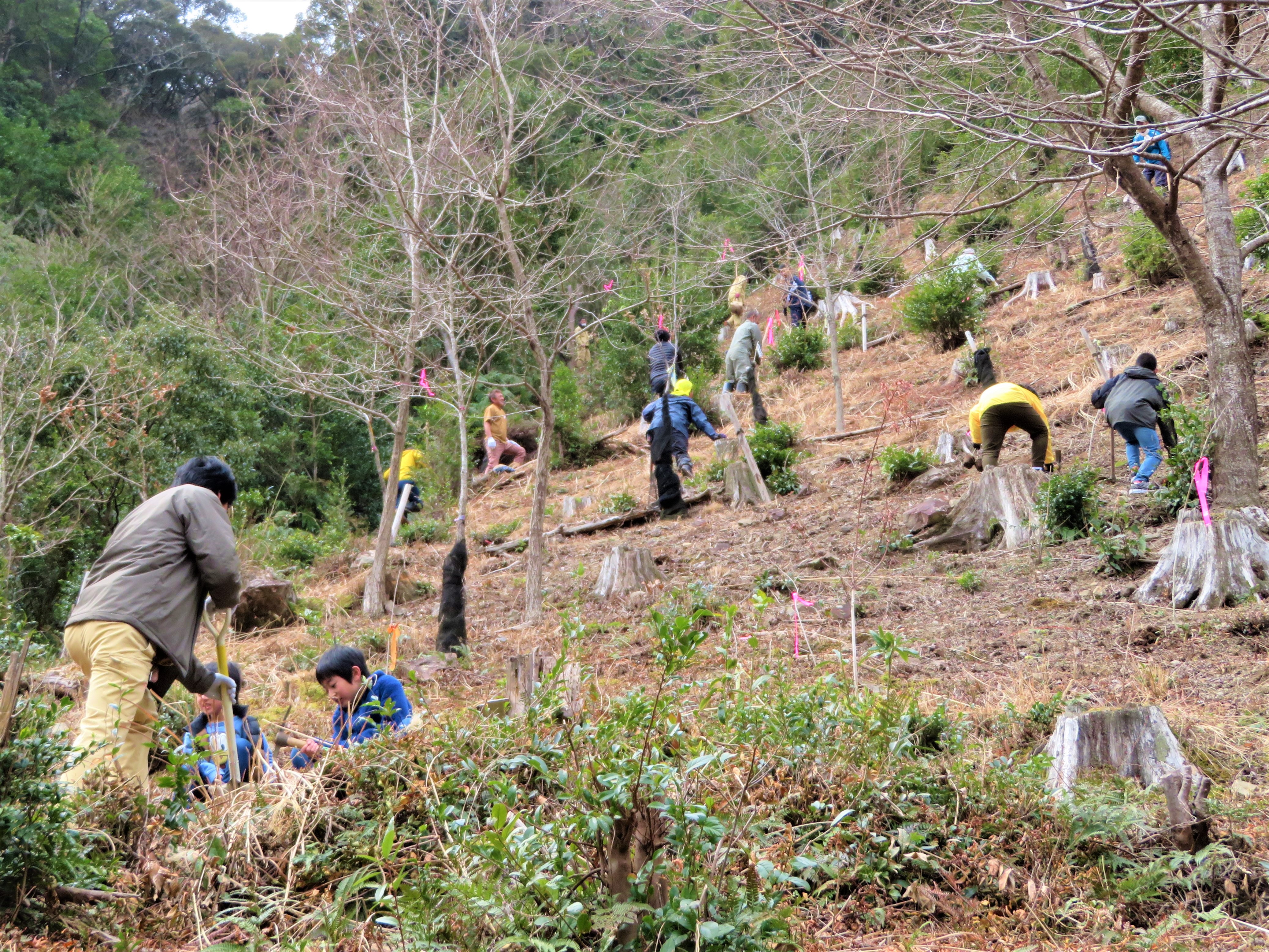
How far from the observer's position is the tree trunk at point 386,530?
9.68m

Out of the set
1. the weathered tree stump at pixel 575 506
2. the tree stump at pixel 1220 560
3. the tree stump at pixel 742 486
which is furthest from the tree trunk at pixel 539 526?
the weathered tree stump at pixel 575 506

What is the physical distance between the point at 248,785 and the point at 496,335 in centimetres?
645

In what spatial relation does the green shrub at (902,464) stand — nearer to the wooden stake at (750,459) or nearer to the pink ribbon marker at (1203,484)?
the wooden stake at (750,459)

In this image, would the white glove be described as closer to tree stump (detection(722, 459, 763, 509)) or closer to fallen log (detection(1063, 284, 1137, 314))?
tree stump (detection(722, 459, 763, 509))

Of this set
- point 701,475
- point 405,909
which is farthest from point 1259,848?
point 701,475

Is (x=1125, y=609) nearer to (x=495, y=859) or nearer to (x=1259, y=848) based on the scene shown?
(x=1259, y=848)

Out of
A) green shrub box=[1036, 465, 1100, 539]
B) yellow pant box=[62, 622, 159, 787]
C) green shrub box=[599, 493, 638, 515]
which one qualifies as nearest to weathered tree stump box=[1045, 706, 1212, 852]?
yellow pant box=[62, 622, 159, 787]

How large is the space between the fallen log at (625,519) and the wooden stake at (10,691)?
937 cm

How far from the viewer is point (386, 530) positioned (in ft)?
31.8

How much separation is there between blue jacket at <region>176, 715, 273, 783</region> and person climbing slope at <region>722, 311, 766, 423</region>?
35.5 ft

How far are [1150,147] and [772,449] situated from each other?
22.3ft

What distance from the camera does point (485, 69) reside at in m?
8.86

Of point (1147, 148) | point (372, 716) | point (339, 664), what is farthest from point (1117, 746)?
point (1147, 148)

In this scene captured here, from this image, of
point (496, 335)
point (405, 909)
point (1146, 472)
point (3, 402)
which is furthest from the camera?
point (3, 402)
